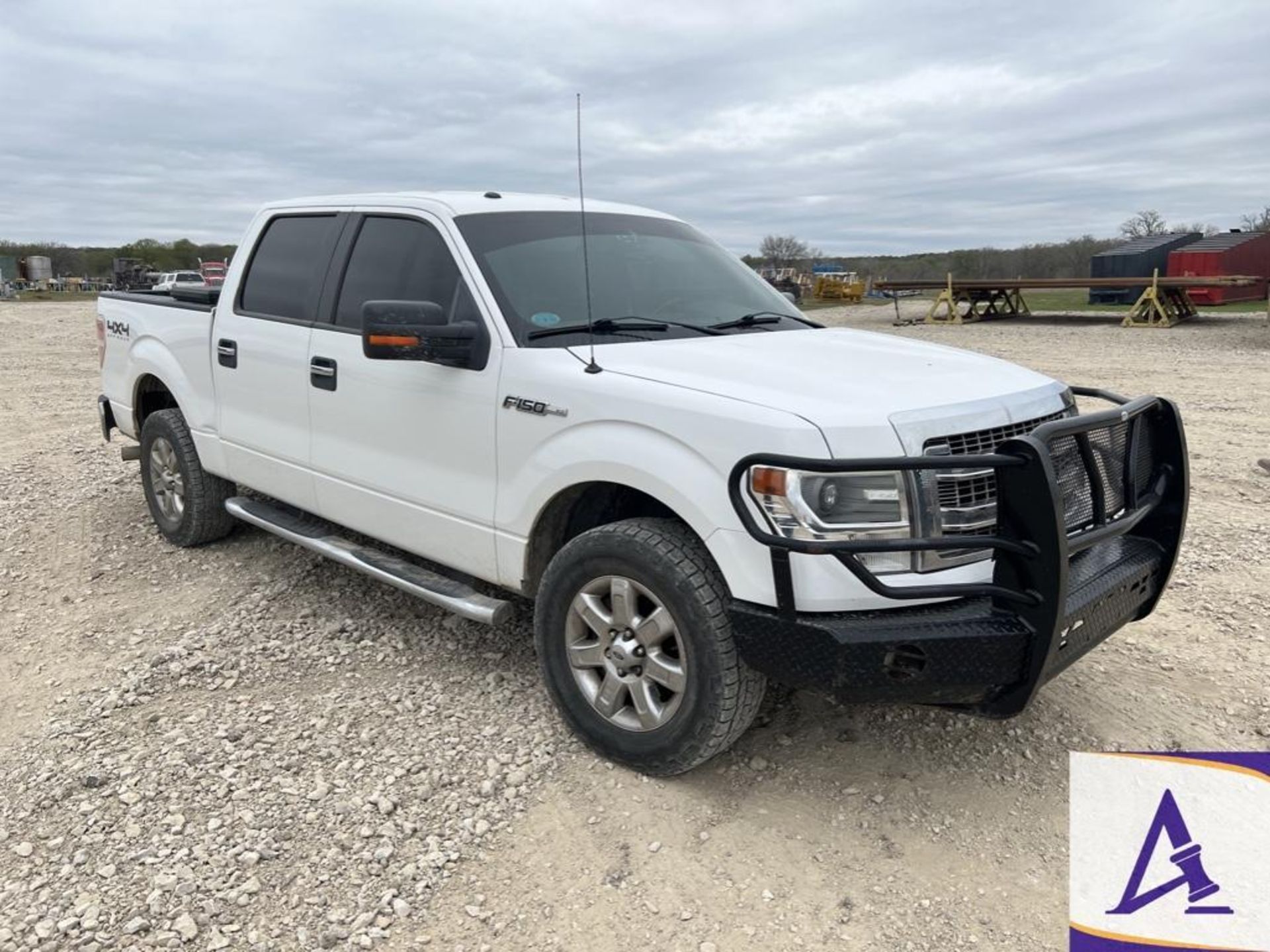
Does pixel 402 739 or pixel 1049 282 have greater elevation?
pixel 1049 282

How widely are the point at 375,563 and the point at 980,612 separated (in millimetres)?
2527

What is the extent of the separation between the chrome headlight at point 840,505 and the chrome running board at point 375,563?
1.36 meters

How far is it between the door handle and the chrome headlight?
7.60 feet

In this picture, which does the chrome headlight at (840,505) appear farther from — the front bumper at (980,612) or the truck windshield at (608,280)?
the truck windshield at (608,280)

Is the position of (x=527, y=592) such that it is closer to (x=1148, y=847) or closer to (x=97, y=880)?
(x=97, y=880)

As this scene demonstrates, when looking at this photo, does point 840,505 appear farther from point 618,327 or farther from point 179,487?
point 179,487

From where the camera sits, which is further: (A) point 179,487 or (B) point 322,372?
(A) point 179,487

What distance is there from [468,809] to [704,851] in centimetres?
79

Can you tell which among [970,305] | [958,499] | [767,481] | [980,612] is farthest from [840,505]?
[970,305]

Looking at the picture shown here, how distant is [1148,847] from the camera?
2.96 meters

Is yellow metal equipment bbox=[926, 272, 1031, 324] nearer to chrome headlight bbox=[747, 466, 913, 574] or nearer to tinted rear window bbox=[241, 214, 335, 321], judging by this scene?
tinted rear window bbox=[241, 214, 335, 321]

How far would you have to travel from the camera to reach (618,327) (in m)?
3.80

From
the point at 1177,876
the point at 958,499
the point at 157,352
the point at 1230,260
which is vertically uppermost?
the point at 1230,260

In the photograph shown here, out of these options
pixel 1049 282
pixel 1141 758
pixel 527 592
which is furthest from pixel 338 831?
pixel 1049 282
